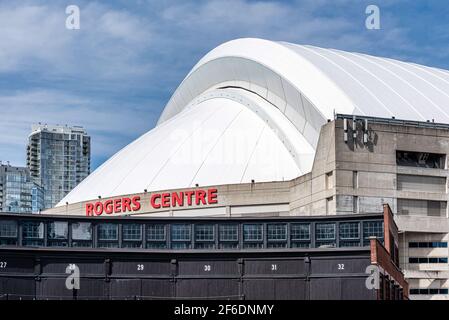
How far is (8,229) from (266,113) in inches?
1792

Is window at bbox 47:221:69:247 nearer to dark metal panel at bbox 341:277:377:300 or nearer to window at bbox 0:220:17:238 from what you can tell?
window at bbox 0:220:17:238

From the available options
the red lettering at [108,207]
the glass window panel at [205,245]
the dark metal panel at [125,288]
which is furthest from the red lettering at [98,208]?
the dark metal panel at [125,288]

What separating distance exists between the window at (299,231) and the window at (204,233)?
15.5 ft

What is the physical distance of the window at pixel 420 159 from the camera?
7419 centimetres

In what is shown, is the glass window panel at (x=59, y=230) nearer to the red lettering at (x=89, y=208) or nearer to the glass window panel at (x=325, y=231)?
the glass window panel at (x=325, y=231)

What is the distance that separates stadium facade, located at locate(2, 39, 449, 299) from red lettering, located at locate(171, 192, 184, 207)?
13 centimetres

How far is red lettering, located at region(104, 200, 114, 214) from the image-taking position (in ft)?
285

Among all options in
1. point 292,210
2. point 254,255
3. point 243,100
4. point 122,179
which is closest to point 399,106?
point 292,210

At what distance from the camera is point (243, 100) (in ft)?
318

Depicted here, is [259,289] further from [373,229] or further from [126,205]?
[126,205]

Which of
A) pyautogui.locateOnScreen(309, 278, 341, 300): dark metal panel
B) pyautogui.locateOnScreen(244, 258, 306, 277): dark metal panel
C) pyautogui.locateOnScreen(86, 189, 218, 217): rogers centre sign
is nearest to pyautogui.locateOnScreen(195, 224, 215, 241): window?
pyautogui.locateOnScreen(244, 258, 306, 277): dark metal panel

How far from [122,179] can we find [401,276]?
35904 mm
